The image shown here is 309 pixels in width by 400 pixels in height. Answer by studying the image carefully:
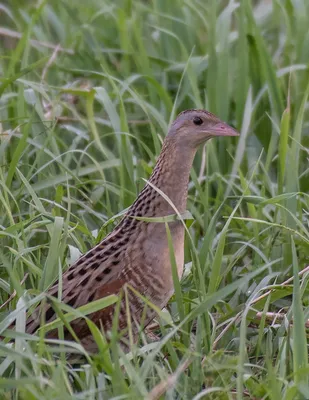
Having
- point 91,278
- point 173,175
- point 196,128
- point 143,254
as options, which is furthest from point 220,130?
point 91,278

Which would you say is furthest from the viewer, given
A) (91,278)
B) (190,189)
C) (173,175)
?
(190,189)

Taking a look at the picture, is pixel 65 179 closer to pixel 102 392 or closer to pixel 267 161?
pixel 267 161

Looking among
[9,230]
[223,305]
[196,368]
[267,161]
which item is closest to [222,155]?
[267,161]

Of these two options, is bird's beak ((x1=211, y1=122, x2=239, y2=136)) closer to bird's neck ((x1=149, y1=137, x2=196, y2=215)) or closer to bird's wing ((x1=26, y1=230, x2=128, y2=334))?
bird's neck ((x1=149, y1=137, x2=196, y2=215))

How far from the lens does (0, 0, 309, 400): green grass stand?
324 cm

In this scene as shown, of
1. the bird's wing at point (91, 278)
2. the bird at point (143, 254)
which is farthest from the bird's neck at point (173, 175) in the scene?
the bird's wing at point (91, 278)

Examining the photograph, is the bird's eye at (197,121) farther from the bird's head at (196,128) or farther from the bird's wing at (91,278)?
the bird's wing at (91,278)

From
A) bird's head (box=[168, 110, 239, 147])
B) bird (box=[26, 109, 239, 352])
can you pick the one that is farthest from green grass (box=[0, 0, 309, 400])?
bird's head (box=[168, 110, 239, 147])

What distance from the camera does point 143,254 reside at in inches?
145

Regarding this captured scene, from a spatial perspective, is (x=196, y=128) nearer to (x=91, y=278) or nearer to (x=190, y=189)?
(x=91, y=278)

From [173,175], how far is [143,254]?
0.34 metres

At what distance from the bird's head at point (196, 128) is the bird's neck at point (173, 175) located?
0.03 meters

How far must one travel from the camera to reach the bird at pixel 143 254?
3578 millimetres

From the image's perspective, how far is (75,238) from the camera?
4.09m
